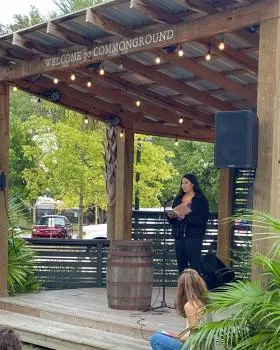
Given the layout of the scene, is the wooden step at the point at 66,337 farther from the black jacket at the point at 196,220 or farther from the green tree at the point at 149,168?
the green tree at the point at 149,168

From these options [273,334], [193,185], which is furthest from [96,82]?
[273,334]

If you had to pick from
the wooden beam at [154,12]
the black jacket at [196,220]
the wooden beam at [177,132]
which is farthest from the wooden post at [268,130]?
the wooden beam at [177,132]

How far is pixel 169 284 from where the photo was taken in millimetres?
10141

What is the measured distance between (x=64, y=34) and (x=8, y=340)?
4.73 meters

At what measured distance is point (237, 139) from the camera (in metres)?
5.06

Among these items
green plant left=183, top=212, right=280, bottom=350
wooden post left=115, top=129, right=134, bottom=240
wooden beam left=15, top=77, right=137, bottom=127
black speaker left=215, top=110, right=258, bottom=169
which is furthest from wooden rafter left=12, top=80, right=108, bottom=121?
green plant left=183, top=212, right=280, bottom=350

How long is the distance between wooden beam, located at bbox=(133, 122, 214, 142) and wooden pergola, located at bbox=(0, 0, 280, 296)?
0.02 meters

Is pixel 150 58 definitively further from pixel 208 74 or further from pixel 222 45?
pixel 222 45

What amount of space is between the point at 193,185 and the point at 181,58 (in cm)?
153

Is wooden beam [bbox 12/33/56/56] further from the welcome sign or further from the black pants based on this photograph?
the black pants

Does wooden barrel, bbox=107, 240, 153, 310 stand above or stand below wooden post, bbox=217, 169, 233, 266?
below

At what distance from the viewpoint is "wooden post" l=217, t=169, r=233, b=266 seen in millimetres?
10016

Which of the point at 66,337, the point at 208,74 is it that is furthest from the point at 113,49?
the point at 66,337

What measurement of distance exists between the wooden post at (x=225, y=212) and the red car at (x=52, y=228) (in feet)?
53.6
